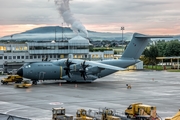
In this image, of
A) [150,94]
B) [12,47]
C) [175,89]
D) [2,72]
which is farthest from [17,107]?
[12,47]

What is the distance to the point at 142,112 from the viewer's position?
3172 cm

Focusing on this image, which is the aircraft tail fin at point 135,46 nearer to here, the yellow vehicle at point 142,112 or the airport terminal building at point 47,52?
the airport terminal building at point 47,52

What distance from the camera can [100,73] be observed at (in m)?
70.4

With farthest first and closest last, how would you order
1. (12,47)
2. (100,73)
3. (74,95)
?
(12,47), (100,73), (74,95)

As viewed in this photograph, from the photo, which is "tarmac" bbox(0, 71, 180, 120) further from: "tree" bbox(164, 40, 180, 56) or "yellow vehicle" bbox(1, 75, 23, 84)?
"tree" bbox(164, 40, 180, 56)

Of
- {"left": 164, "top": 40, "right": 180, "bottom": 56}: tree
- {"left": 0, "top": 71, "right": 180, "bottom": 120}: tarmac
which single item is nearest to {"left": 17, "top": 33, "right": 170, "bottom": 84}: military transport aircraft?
{"left": 0, "top": 71, "right": 180, "bottom": 120}: tarmac

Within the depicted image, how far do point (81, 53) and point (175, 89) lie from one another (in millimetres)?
47655

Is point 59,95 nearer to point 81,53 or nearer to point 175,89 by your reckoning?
point 175,89

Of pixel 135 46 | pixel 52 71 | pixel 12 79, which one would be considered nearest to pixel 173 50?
pixel 135 46

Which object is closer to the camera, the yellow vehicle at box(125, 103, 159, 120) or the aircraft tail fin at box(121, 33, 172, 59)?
the yellow vehicle at box(125, 103, 159, 120)

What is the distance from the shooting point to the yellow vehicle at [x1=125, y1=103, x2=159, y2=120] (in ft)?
101

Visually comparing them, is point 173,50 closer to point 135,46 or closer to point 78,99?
point 135,46

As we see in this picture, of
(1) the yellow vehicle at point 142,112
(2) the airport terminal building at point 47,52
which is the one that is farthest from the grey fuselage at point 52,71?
(1) the yellow vehicle at point 142,112

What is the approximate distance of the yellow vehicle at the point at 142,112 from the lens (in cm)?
3087
